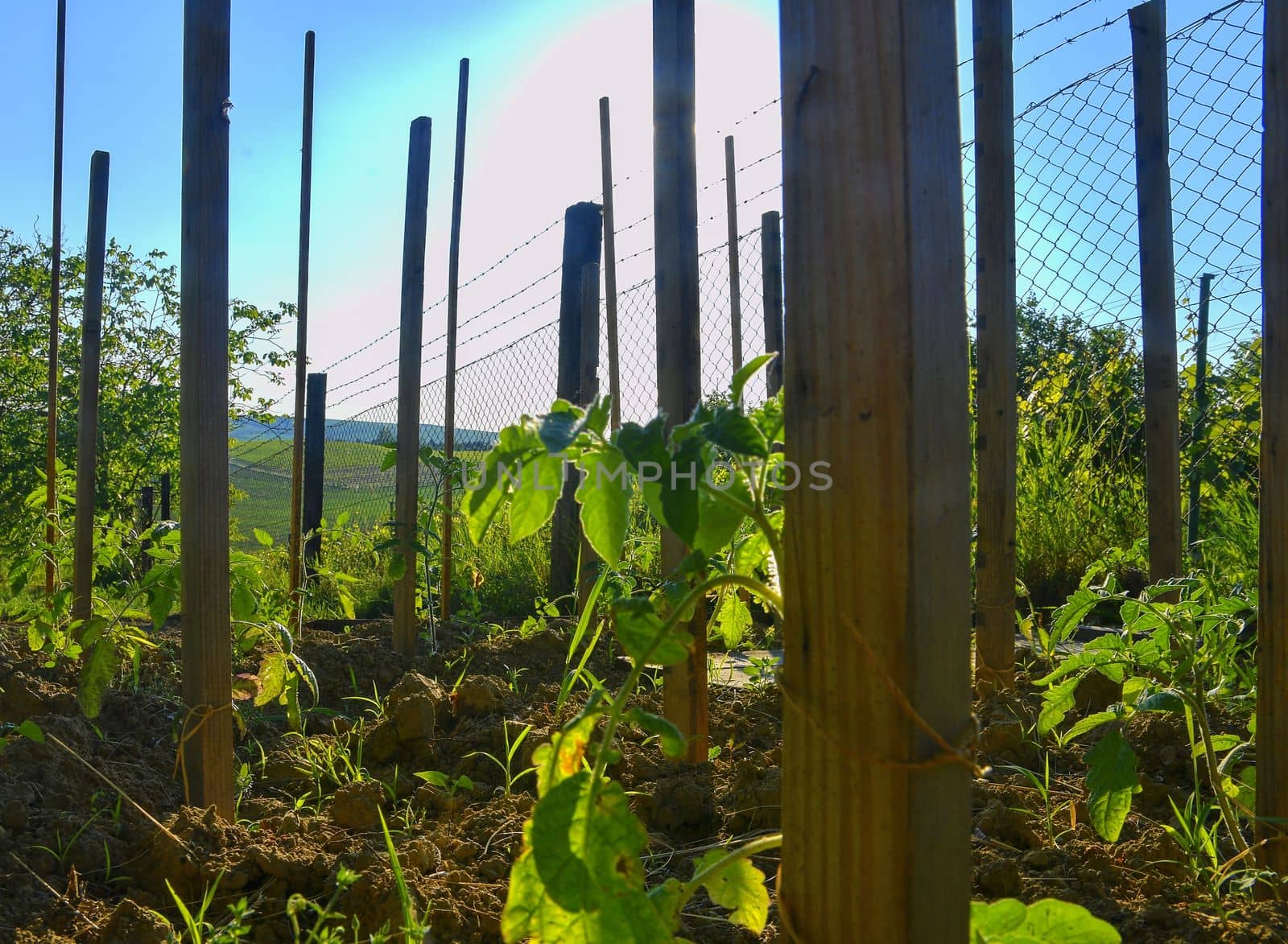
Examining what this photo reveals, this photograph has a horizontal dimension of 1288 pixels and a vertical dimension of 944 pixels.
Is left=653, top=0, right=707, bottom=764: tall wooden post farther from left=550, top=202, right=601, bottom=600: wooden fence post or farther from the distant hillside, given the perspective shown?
the distant hillside

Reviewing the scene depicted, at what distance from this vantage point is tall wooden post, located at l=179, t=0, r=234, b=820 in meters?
1.82

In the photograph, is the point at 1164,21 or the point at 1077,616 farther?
the point at 1164,21

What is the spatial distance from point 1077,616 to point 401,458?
2782 mm

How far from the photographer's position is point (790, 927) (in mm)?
867

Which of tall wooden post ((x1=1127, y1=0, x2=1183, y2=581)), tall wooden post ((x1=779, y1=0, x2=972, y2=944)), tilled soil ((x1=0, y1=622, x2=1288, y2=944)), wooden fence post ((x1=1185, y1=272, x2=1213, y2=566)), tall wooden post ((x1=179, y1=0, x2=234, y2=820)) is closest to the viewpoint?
tall wooden post ((x1=779, y1=0, x2=972, y2=944))

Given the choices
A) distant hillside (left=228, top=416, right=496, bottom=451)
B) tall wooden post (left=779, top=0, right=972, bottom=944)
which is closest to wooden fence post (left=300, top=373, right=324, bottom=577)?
distant hillside (left=228, top=416, right=496, bottom=451)

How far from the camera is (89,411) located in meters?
3.71

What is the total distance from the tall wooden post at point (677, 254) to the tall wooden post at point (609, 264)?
4.34ft

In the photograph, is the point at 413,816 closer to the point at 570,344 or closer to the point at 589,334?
the point at 589,334

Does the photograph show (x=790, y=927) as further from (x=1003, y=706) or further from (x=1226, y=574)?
(x=1226, y=574)

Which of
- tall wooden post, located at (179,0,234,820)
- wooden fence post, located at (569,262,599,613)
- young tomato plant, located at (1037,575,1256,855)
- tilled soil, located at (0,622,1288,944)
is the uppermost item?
wooden fence post, located at (569,262,599,613)

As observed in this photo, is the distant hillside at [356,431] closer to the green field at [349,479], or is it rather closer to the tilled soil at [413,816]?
the green field at [349,479]

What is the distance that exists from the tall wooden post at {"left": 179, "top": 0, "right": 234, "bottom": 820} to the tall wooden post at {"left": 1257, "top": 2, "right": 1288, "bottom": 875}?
5.88 ft

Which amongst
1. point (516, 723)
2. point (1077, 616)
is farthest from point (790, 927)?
point (516, 723)
